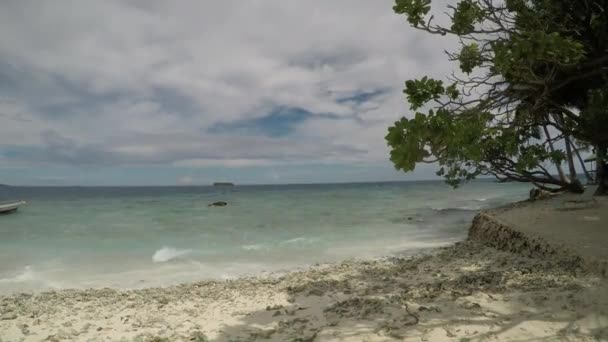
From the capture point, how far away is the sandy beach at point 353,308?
4.42 m

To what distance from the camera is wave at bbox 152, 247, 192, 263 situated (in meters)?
12.2

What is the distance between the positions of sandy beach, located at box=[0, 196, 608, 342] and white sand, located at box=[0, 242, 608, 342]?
0.06 ft

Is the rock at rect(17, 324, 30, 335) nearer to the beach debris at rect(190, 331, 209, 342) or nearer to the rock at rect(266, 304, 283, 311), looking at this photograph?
the beach debris at rect(190, 331, 209, 342)

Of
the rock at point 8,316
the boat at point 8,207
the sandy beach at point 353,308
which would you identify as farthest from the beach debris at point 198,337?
the boat at point 8,207

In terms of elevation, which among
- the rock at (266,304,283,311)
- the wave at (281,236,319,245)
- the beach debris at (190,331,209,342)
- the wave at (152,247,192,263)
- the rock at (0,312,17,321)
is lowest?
the wave at (152,247,192,263)

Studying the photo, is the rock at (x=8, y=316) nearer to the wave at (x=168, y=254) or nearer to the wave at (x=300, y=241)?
the wave at (x=168, y=254)

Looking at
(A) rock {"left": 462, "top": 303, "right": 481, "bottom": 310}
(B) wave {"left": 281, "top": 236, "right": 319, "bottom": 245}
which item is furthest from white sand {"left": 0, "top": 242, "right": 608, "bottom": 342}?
(B) wave {"left": 281, "top": 236, "right": 319, "bottom": 245}

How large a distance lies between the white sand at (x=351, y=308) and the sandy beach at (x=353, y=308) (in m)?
0.02

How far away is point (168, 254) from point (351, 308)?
926cm

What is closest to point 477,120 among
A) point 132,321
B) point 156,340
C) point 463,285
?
point 463,285

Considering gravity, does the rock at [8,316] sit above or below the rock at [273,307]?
below

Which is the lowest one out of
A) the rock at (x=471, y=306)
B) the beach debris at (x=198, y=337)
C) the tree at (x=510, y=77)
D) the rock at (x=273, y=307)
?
the rock at (x=273, y=307)

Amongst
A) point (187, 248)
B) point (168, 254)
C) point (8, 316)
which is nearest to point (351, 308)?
point (8, 316)

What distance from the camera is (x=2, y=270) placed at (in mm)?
11227
